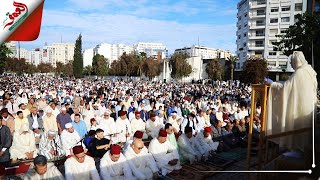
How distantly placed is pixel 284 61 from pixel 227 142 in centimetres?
4338

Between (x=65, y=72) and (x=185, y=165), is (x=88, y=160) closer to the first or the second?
(x=185, y=165)

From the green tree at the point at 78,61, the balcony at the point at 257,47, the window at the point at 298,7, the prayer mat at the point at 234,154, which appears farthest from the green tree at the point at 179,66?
the prayer mat at the point at 234,154

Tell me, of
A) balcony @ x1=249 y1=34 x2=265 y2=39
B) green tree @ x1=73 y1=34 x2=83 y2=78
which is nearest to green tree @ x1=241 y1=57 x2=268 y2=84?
balcony @ x1=249 y1=34 x2=265 y2=39

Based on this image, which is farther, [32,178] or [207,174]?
[207,174]

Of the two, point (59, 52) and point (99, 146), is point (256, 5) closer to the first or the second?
point (99, 146)

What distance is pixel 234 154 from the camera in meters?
9.02

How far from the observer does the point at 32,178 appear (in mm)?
4594

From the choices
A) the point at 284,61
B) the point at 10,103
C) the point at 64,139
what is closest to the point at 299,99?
the point at 64,139

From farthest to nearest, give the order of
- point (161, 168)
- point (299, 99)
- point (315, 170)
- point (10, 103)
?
point (10, 103), point (161, 168), point (299, 99), point (315, 170)

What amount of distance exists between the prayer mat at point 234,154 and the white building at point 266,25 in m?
42.0

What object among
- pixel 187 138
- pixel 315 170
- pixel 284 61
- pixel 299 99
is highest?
pixel 284 61

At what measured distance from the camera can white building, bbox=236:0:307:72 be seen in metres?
49.0

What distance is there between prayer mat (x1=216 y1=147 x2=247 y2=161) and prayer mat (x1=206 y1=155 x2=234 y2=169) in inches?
12.6

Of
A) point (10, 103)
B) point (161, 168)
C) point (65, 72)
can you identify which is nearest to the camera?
point (161, 168)
